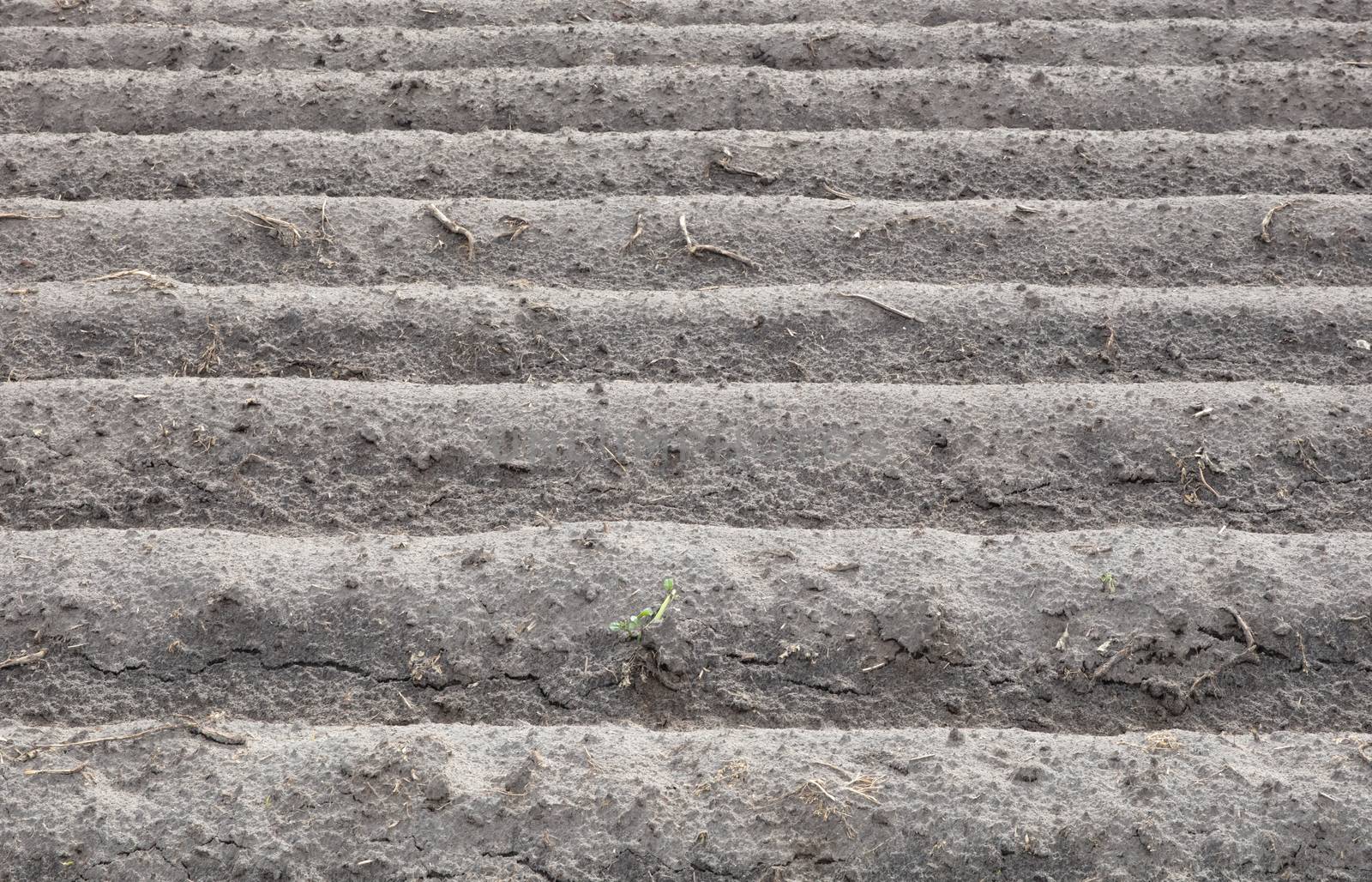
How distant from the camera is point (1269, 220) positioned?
459 centimetres

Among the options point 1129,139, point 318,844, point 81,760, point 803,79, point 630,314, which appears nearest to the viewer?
point 318,844

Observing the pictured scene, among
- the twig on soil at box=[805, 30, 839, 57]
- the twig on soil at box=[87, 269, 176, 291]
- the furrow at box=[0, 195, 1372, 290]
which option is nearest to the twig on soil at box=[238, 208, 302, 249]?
the furrow at box=[0, 195, 1372, 290]

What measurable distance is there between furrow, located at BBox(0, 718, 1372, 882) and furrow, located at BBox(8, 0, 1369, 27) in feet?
13.6

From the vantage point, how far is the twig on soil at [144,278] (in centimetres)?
436

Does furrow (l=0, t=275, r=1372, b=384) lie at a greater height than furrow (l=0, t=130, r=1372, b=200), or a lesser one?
lesser

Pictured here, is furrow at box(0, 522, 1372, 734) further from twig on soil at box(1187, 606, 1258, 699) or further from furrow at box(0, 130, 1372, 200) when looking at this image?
furrow at box(0, 130, 1372, 200)

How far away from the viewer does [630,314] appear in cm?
426

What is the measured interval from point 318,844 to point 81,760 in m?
0.62

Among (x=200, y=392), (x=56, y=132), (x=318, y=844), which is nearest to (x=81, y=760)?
(x=318, y=844)

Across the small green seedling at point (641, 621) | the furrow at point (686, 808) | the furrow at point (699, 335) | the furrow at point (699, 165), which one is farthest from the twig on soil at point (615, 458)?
the furrow at point (699, 165)

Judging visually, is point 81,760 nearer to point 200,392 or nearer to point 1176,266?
point 200,392

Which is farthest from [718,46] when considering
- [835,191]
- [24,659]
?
[24,659]

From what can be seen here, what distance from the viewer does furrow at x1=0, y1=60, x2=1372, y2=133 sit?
Answer: 5363 mm

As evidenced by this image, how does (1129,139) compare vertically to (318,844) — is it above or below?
above
